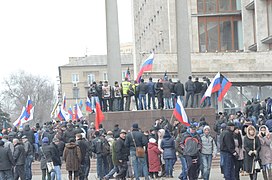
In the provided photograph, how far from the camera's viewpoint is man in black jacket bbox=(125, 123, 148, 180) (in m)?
22.6

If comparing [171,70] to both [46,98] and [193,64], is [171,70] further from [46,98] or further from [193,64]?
[46,98]

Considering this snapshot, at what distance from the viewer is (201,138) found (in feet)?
71.8

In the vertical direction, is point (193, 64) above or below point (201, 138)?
above

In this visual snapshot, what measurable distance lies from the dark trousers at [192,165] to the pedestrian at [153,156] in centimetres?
259

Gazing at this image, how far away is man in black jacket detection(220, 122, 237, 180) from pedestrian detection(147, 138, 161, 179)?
367 cm

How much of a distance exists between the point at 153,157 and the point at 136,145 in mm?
1572

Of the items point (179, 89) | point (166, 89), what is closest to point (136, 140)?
point (166, 89)

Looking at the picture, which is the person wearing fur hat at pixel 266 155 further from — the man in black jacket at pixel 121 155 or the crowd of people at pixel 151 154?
the man in black jacket at pixel 121 155

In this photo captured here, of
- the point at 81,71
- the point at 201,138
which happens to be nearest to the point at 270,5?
the point at 201,138

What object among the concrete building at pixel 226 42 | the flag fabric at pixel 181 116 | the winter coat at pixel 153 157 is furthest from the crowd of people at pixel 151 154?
the concrete building at pixel 226 42

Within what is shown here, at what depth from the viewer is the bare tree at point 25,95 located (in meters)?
131

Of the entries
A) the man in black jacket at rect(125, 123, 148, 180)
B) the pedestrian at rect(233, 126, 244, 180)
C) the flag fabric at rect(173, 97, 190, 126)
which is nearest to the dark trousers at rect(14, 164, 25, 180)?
the man in black jacket at rect(125, 123, 148, 180)

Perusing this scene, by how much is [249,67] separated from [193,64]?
3.77 m

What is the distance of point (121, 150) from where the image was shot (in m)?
22.8
